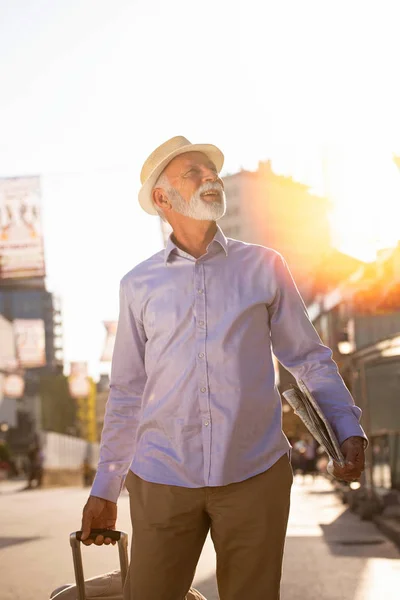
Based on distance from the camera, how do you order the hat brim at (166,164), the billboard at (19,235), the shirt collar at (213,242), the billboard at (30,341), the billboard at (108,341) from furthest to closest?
1. the billboard at (30,341)
2. the billboard at (108,341)
3. the billboard at (19,235)
4. the hat brim at (166,164)
5. the shirt collar at (213,242)

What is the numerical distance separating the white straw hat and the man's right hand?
95 centimetres

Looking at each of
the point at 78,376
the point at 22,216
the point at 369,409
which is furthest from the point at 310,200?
the point at 369,409

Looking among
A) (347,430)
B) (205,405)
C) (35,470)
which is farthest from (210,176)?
(35,470)

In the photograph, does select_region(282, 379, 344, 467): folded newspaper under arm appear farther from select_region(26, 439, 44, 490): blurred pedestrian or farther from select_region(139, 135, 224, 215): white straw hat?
select_region(26, 439, 44, 490): blurred pedestrian

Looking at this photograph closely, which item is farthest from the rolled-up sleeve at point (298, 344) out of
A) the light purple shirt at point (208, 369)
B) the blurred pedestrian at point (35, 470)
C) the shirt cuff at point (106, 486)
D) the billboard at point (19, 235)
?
the blurred pedestrian at point (35, 470)

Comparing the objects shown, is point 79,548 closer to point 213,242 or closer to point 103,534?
point 103,534

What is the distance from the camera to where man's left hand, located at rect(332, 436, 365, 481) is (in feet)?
10.7

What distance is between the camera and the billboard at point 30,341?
152 ft

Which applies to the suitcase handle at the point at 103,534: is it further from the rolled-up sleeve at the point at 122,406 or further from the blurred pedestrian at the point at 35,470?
the blurred pedestrian at the point at 35,470

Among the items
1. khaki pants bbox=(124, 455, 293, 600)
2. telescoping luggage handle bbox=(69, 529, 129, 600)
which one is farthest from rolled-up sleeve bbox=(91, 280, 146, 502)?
khaki pants bbox=(124, 455, 293, 600)

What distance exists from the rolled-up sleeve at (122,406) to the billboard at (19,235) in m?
25.5

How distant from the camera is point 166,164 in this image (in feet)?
12.3

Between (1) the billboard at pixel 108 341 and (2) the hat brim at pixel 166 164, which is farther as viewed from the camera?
(1) the billboard at pixel 108 341

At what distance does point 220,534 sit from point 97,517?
1.51ft
